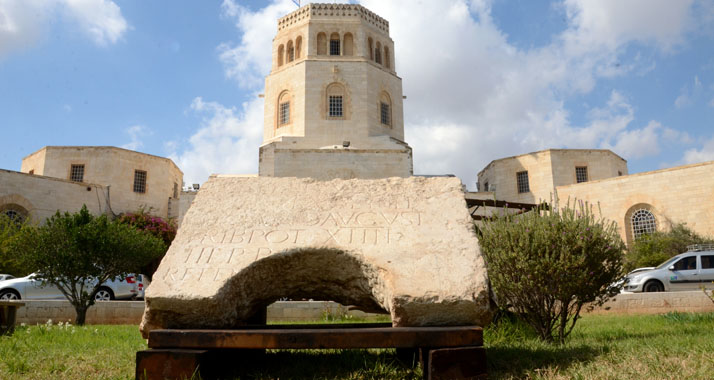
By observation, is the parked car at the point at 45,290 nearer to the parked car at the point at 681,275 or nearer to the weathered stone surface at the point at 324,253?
the weathered stone surface at the point at 324,253

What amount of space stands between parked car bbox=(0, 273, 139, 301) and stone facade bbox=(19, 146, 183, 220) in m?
16.2

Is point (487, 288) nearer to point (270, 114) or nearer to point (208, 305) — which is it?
point (208, 305)

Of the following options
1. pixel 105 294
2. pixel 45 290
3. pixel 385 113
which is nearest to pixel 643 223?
pixel 385 113

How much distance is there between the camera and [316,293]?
4.34 metres

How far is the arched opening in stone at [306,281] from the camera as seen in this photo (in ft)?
12.2

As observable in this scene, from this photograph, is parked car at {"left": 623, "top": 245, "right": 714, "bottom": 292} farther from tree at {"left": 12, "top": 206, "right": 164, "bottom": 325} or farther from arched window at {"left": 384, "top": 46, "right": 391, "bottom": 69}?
arched window at {"left": 384, "top": 46, "right": 391, "bottom": 69}

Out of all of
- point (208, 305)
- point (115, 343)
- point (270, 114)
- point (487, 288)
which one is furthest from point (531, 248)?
point (270, 114)

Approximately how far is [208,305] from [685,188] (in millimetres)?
28620

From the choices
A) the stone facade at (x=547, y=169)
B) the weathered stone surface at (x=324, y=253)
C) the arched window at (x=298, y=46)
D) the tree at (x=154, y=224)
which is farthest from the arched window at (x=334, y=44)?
the weathered stone surface at (x=324, y=253)

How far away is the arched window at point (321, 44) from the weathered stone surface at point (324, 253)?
25361 millimetres

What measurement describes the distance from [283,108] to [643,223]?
20226 mm

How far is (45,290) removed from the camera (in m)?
14.1

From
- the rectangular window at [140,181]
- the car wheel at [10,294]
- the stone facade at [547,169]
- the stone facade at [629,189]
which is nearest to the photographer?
the car wheel at [10,294]

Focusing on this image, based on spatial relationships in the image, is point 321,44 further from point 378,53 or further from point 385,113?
point 385,113
